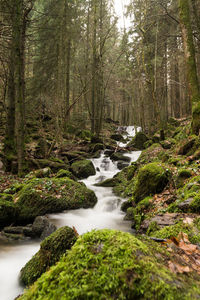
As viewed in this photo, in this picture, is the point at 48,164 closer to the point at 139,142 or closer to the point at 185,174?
the point at 185,174

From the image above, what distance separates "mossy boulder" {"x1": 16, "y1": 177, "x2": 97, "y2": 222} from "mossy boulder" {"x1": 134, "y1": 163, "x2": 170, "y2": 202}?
2.06m

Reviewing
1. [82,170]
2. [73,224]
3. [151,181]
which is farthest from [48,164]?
[151,181]

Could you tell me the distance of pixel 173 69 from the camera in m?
19.8

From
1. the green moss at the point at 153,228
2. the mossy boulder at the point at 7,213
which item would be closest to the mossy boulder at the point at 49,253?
the green moss at the point at 153,228

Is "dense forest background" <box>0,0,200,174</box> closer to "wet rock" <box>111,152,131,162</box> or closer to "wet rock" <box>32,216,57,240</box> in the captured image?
"wet rock" <box>111,152,131,162</box>

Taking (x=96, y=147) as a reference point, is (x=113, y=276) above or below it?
below

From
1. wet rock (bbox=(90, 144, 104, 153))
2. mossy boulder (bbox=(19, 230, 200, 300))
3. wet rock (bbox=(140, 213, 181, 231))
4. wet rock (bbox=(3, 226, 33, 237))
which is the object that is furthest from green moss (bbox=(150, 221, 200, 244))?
wet rock (bbox=(90, 144, 104, 153))

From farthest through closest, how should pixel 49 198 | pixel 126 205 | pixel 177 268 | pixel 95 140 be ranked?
pixel 95 140, pixel 126 205, pixel 49 198, pixel 177 268

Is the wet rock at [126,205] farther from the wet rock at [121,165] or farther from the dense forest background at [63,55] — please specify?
the wet rock at [121,165]

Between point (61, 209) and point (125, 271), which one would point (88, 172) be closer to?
point (61, 209)

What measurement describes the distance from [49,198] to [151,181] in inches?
127

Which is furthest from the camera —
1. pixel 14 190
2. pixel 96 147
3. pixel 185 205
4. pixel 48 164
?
pixel 96 147

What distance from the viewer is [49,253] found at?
9.05 ft

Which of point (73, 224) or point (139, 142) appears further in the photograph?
point (139, 142)
